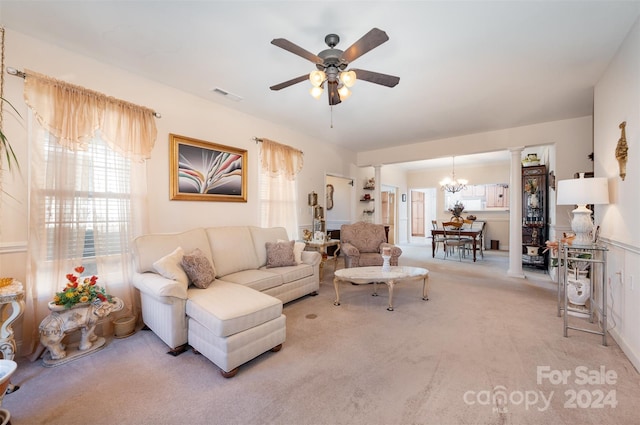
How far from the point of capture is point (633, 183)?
2.14m

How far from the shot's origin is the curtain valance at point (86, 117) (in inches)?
92.1

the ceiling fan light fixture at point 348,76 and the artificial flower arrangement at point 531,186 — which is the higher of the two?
the ceiling fan light fixture at point 348,76

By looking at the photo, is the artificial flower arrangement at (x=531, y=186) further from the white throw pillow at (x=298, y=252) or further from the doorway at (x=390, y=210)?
the white throw pillow at (x=298, y=252)

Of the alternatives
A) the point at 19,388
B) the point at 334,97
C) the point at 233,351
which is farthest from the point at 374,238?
the point at 19,388

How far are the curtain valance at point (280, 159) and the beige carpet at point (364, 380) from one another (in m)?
2.54

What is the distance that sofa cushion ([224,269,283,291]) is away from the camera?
294 centimetres

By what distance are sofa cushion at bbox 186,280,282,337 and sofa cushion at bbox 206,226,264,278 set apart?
719 mm

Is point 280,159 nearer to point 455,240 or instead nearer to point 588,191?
point 588,191

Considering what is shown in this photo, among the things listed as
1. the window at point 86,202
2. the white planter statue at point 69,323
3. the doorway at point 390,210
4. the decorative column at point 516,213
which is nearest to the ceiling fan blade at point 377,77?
the window at point 86,202

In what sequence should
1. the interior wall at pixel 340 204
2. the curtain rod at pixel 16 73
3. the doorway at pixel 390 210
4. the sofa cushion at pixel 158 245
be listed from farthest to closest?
the doorway at pixel 390 210 → the interior wall at pixel 340 204 → the sofa cushion at pixel 158 245 → the curtain rod at pixel 16 73

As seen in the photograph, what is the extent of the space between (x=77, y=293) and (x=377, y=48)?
3.36 m

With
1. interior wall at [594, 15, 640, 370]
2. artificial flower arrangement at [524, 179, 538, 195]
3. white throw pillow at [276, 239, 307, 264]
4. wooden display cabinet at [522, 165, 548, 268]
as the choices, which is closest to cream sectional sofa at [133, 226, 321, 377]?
white throw pillow at [276, 239, 307, 264]

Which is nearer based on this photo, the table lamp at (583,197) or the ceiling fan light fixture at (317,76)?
the ceiling fan light fixture at (317,76)

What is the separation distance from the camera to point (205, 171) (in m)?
3.60
